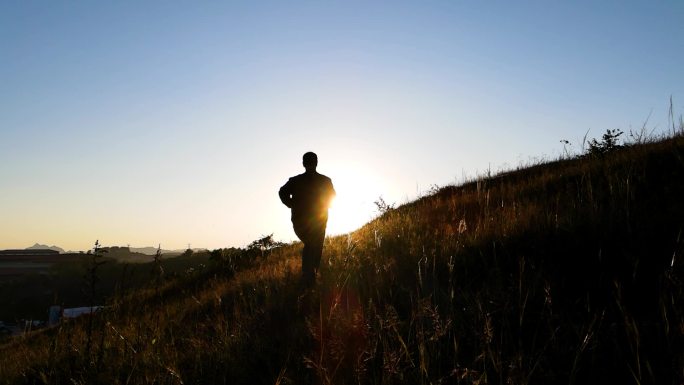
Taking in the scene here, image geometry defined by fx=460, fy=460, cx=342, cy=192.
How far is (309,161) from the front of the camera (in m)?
7.30

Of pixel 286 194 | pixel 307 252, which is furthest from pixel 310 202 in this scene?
pixel 307 252

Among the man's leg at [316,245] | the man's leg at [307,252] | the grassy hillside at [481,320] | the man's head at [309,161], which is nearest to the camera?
the grassy hillside at [481,320]

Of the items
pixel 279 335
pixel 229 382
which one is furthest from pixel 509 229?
pixel 229 382

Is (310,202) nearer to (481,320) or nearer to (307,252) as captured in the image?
(307,252)

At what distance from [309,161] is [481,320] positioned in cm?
480

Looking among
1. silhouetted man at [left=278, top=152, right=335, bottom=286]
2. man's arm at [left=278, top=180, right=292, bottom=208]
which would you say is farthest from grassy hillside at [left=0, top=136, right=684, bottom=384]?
man's arm at [left=278, top=180, right=292, bottom=208]

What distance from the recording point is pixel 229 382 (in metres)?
3.25

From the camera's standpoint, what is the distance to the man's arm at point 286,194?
24.0 feet

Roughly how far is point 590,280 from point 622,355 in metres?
0.95

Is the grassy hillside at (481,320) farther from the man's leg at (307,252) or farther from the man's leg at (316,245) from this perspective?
the man's leg at (316,245)

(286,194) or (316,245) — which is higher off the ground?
(286,194)

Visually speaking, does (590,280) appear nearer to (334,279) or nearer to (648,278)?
(648,278)

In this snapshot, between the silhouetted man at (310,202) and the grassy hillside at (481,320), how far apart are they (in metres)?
1.08

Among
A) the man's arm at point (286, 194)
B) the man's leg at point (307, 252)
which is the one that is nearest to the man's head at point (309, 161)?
the man's arm at point (286, 194)
